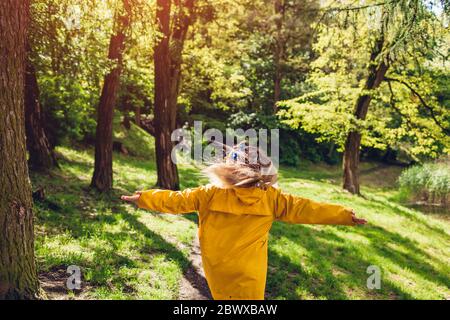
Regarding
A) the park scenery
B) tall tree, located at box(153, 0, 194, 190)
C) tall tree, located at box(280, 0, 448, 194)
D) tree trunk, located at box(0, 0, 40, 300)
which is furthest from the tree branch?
tree trunk, located at box(0, 0, 40, 300)

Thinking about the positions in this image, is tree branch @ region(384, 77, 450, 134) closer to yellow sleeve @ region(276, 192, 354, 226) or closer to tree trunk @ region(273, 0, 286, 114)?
yellow sleeve @ region(276, 192, 354, 226)

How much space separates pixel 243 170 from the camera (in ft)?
12.0

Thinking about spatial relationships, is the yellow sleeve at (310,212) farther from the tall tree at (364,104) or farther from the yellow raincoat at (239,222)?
the tall tree at (364,104)

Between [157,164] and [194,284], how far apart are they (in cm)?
629

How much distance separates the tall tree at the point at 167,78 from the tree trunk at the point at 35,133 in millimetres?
3103

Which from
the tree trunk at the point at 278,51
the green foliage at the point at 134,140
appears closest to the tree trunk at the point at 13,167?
the green foliage at the point at 134,140

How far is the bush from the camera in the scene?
53.0 feet

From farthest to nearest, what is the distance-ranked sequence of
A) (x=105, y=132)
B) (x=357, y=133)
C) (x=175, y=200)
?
(x=357, y=133) → (x=105, y=132) → (x=175, y=200)

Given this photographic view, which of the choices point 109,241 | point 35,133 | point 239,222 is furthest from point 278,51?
point 239,222

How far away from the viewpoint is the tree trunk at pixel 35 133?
425 inches

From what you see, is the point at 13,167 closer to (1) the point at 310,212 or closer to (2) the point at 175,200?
(2) the point at 175,200
